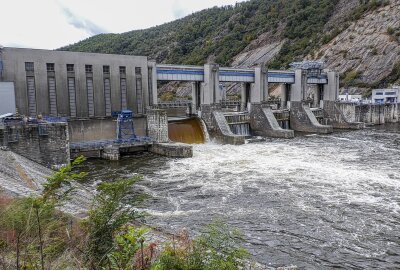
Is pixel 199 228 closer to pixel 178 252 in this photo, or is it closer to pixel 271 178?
pixel 178 252

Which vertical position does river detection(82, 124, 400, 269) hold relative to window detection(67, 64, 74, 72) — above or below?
below

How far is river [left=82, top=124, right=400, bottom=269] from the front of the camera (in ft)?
39.1

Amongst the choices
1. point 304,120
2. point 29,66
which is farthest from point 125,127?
point 304,120

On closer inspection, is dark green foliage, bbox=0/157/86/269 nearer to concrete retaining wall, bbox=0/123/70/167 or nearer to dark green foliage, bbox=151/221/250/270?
dark green foliage, bbox=151/221/250/270

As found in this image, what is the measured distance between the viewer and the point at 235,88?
8369 centimetres

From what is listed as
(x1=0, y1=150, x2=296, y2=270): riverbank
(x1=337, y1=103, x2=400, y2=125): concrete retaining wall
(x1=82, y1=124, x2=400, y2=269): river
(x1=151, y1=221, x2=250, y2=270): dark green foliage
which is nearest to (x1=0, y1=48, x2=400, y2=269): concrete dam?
(x1=82, y1=124, x2=400, y2=269): river

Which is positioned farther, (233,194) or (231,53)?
(231,53)

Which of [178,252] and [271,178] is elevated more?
[178,252]

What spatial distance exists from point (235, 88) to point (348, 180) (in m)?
64.9

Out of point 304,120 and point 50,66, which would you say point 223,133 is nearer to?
point 304,120

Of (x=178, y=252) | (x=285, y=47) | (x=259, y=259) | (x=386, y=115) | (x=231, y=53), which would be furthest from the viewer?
(x=231, y=53)

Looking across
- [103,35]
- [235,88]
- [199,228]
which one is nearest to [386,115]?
[235,88]

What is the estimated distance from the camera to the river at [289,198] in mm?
11922

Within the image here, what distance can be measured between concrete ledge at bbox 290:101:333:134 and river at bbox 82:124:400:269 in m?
11.6
